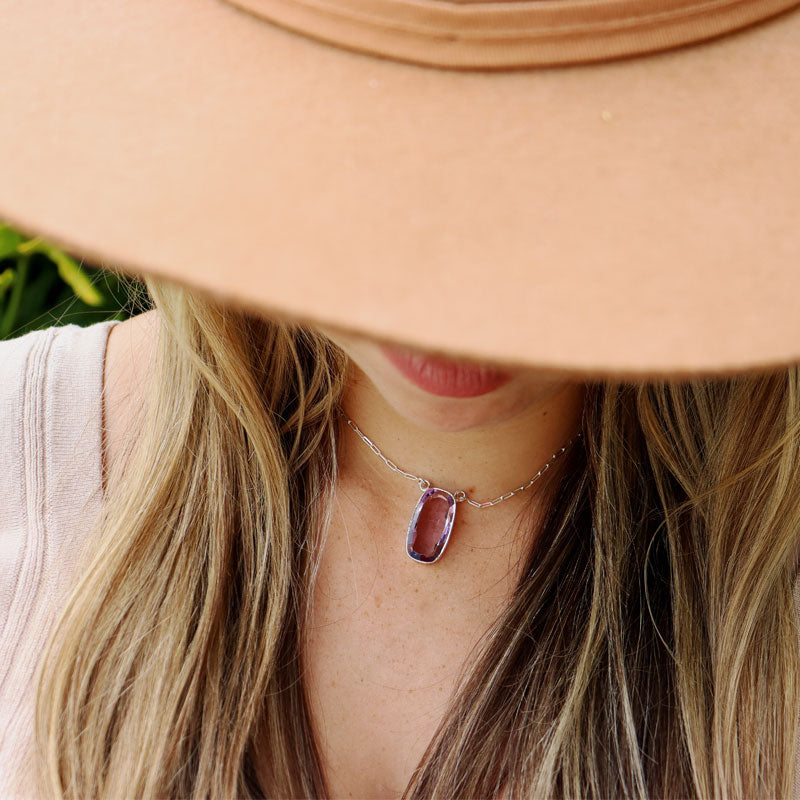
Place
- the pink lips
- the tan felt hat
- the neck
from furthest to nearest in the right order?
the neck < the pink lips < the tan felt hat

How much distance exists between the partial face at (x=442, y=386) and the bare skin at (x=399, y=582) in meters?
0.17

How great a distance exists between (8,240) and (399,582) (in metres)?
0.93

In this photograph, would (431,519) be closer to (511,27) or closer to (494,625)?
(494,625)

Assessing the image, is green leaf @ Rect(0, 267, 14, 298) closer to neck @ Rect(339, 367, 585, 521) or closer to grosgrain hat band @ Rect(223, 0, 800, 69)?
neck @ Rect(339, 367, 585, 521)

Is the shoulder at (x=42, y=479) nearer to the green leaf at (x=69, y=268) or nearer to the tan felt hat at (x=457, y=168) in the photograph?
the green leaf at (x=69, y=268)

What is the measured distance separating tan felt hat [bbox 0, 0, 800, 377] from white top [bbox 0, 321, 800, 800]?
0.61 m

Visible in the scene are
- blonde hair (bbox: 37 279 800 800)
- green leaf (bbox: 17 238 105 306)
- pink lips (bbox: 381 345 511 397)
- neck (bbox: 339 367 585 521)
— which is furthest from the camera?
green leaf (bbox: 17 238 105 306)

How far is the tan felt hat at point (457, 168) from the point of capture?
1.59 ft

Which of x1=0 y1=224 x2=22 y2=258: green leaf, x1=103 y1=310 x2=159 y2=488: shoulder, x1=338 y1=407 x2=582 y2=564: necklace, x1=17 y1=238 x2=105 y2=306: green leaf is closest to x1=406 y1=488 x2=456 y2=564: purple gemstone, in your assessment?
x1=338 y1=407 x2=582 y2=564: necklace

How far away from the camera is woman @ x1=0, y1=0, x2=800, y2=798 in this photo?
0.53 meters

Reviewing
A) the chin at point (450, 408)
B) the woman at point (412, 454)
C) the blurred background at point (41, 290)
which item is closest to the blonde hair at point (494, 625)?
the woman at point (412, 454)

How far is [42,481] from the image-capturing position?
1142mm

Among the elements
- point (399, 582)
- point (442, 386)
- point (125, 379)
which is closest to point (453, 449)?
point (399, 582)

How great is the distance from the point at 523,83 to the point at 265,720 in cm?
76
